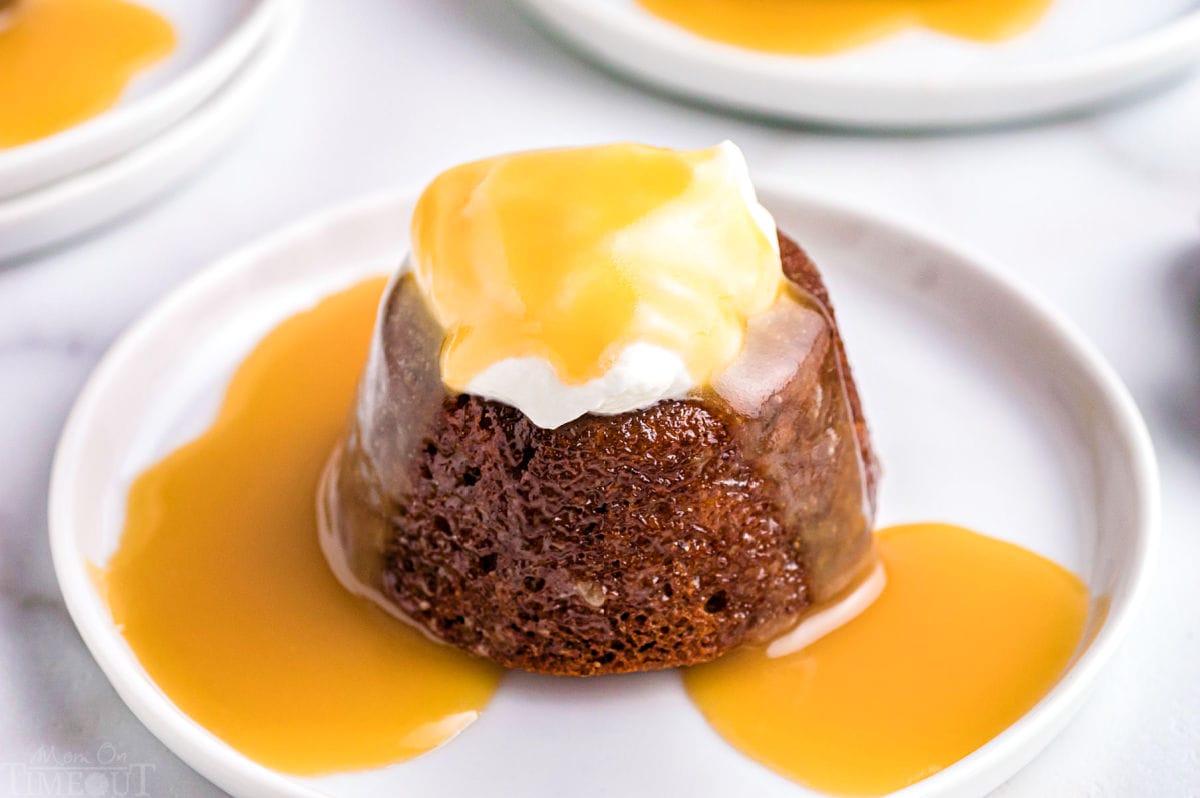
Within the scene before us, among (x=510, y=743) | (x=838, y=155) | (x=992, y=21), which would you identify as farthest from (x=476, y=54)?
(x=510, y=743)

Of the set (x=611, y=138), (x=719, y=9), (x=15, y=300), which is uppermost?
(x=719, y=9)

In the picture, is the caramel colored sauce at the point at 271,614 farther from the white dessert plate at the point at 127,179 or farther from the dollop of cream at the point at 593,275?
the white dessert plate at the point at 127,179

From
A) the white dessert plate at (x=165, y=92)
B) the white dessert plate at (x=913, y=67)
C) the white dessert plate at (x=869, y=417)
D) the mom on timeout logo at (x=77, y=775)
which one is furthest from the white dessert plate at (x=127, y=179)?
the mom on timeout logo at (x=77, y=775)

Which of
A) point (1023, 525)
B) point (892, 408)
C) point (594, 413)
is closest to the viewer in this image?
point (594, 413)

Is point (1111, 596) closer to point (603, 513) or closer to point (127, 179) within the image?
point (603, 513)

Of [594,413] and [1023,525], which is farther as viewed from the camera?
[1023,525]

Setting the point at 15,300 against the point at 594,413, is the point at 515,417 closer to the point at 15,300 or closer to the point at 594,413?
the point at 594,413

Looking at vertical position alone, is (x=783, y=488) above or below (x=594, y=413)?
below

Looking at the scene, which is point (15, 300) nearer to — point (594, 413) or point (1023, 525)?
point (594, 413)

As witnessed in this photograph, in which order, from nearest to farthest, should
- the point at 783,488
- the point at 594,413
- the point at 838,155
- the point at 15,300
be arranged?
the point at 594,413 → the point at 783,488 → the point at 15,300 → the point at 838,155
